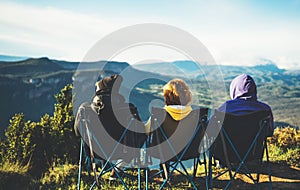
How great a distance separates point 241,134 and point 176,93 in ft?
3.04

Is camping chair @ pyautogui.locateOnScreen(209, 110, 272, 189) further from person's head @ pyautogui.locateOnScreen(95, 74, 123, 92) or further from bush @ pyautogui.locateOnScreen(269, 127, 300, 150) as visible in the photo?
bush @ pyautogui.locateOnScreen(269, 127, 300, 150)

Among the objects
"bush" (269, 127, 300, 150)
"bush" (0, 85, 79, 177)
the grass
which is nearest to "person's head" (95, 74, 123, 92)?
the grass

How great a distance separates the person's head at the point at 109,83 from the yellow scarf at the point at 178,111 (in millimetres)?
721

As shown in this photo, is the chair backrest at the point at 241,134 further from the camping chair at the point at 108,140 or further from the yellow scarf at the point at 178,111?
the camping chair at the point at 108,140

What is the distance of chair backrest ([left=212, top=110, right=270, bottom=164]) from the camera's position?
354 cm

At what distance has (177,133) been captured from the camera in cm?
375

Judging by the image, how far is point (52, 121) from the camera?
6.76 meters

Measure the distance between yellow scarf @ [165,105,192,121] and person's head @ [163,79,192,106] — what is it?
0.12 metres

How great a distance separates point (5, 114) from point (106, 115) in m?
88.4

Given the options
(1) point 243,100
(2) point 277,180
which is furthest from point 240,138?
(2) point 277,180

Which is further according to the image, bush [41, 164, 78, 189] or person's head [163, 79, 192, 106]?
bush [41, 164, 78, 189]

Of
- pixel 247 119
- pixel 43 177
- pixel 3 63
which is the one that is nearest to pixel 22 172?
pixel 43 177

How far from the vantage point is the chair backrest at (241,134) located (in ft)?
11.6

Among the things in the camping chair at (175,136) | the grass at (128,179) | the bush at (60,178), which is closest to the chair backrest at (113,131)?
the camping chair at (175,136)
